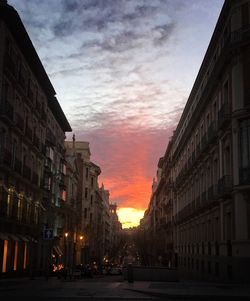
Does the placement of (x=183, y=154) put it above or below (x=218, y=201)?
above

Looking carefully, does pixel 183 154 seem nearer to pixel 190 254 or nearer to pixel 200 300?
pixel 190 254

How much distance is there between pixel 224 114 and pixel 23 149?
21407 mm

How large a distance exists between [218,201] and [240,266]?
24.6 ft

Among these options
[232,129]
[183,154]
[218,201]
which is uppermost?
[183,154]

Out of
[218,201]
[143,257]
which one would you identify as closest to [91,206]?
[143,257]

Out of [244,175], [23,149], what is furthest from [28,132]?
[244,175]

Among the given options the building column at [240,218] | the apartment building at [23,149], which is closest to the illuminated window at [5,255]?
the apartment building at [23,149]

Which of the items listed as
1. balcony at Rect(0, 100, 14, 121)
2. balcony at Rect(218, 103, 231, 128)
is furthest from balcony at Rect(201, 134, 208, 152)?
balcony at Rect(0, 100, 14, 121)

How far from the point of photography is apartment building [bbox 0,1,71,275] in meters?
43.0

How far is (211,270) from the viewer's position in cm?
4497

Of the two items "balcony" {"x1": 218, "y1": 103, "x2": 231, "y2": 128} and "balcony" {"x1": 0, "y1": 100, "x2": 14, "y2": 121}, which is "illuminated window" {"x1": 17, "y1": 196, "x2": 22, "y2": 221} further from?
"balcony" {"x1": 218, "y1": 103, "x2": 231, "y2": 128}

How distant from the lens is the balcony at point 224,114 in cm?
3709

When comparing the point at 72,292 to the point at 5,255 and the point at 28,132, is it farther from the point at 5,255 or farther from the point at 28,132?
the point at 28,132

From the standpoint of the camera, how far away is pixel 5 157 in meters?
42.9
